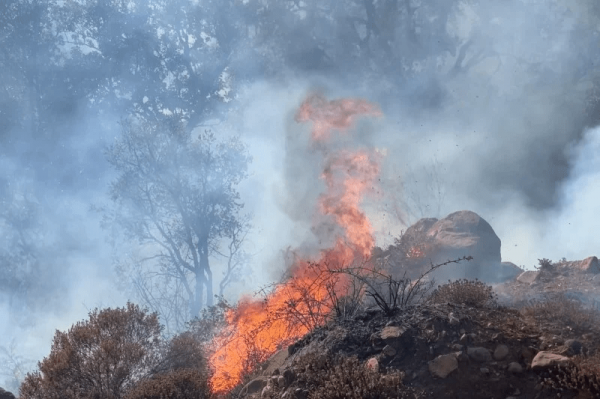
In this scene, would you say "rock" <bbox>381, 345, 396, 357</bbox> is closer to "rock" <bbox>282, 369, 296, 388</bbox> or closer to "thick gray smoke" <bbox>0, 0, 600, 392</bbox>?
"rock" <bbox>282, 369, 296, 388</bbox>

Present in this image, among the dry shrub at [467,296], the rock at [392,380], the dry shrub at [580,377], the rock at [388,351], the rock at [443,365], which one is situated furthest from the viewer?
the dry shrub at [467,296]

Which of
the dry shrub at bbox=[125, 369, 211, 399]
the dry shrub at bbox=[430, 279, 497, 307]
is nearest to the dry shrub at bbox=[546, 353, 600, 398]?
the dry shrub at bbox=[430, 279, 497, 307]

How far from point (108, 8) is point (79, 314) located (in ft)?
48.8

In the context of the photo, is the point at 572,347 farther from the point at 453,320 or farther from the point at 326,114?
the point at 326,114

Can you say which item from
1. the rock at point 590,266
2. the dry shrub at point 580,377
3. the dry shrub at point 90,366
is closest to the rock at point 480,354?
the dry shrub at point 580,377

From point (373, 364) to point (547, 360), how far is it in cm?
188

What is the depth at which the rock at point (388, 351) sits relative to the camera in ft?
22.6

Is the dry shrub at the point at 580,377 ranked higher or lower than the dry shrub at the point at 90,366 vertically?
lower

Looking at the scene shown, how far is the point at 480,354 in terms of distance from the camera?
257 inches

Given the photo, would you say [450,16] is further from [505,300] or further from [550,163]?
[505,300]

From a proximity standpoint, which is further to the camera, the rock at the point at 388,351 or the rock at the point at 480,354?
the rock at the point at 388,351

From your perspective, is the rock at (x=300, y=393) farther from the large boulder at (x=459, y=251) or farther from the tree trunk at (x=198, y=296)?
the tree trunk at (x=198, y=296)

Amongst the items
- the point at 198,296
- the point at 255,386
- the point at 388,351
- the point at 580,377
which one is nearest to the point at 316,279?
the point at 255,386

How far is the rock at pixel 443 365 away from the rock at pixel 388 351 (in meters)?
0.50
